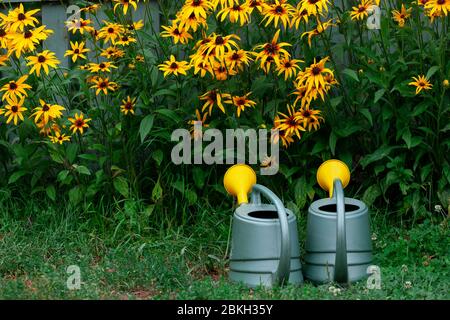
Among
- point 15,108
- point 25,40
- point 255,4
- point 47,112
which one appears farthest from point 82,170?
point 255,4

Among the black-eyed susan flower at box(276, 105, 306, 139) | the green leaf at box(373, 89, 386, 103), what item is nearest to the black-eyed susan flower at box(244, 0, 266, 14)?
the black-eyed susan flower at box(276, 105, 306, 139)

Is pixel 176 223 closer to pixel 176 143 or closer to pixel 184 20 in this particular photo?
pixel 176 143

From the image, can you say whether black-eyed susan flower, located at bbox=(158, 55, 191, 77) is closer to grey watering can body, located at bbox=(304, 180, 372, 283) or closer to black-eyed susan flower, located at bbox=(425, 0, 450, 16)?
grey watering can body, located at bbox=(304, 180, 372, 283)

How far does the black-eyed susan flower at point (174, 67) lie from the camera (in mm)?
4254

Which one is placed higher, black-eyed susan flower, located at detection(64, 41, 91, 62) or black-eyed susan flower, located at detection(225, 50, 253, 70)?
black-eyed susan flower, located at detection(64, 41, 91, 62)

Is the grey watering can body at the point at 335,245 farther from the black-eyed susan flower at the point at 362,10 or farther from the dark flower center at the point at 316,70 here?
the black-eyed susan flower at the point at 362,10

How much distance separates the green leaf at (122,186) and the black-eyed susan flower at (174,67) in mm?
575

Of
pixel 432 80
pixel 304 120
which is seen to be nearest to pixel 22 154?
pixel 304 120

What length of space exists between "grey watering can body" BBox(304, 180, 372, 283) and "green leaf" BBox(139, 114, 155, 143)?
0.92 meters

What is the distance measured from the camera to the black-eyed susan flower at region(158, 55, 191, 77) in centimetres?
425

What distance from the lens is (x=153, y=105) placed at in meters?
4.50

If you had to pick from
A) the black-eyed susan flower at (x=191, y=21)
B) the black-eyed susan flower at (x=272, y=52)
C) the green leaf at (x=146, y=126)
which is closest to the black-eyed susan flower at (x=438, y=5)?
the black-eyed susan flower at (x=272, y=52)

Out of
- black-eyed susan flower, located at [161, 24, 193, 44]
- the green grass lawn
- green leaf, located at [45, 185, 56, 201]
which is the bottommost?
the green grass lawn

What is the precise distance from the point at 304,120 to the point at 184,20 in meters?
0.71
